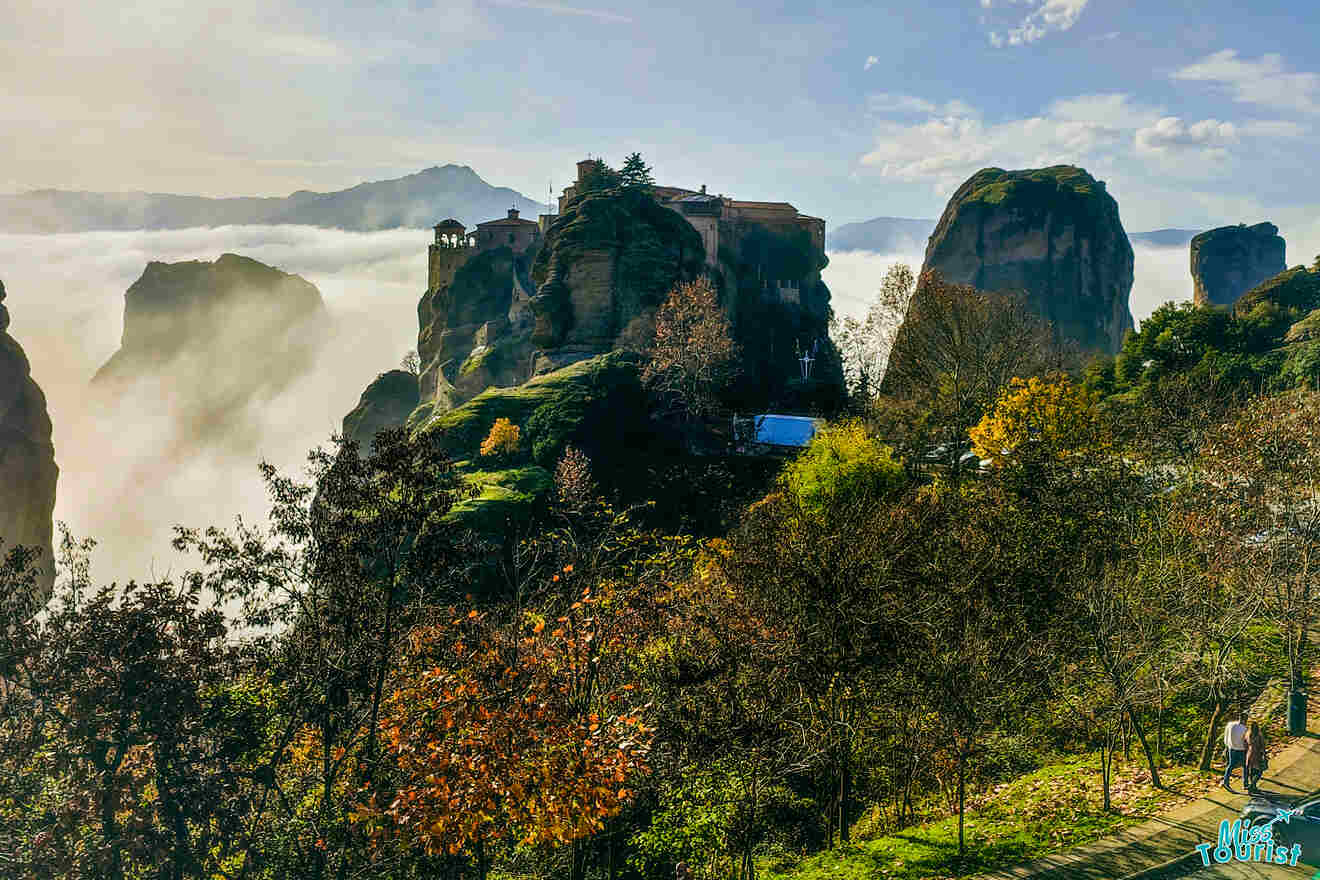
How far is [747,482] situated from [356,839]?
33910 mm

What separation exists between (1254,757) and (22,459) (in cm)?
8370

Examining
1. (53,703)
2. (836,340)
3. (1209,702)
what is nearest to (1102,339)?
(836,340)

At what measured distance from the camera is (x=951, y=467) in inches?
1492

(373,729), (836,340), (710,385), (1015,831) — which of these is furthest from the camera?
(836,340)

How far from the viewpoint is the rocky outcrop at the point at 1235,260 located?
371 ft

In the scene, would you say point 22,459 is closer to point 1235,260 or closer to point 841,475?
point 841,475

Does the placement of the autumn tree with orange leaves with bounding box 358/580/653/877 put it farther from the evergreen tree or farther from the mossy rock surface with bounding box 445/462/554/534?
the evergreen tree

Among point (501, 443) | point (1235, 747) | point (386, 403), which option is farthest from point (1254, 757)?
point (386, 403)

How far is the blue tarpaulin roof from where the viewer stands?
50.6 metres

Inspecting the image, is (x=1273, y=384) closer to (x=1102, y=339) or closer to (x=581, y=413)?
(x=581, y=413)

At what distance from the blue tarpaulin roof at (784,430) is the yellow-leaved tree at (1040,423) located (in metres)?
16.2

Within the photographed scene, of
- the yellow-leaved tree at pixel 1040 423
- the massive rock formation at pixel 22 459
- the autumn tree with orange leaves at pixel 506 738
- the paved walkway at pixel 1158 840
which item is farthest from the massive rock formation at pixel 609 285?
the paved walkway at pixel 1158 840

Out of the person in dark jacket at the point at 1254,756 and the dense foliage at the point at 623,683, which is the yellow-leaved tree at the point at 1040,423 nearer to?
the dense foliage at the point at 623,683

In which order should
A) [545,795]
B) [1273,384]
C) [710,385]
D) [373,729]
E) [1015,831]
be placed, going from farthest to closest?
1. [710,385]
2. [1273,384]
3. [1015,831]
4. [373,729]
5. [545,795]
